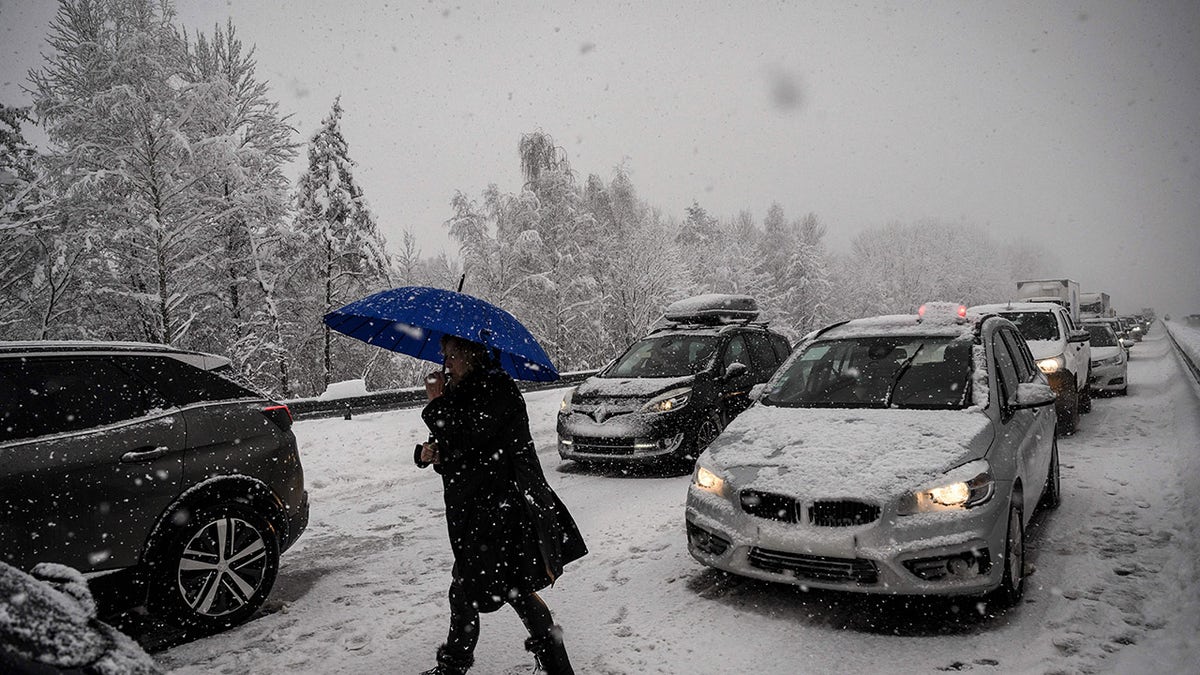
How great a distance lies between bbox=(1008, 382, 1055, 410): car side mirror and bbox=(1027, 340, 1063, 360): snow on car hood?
5428mm

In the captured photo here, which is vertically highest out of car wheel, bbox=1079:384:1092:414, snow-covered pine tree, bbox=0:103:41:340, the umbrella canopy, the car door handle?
snow-covered pine tree, bbox=0:103:41:340

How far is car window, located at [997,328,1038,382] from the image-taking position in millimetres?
5796

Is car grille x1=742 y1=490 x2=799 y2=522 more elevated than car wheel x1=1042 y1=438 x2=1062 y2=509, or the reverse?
car grille x1=742 y1=490 x2=799 y2=522

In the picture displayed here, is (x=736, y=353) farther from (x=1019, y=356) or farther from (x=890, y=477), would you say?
(x=890, y=477)

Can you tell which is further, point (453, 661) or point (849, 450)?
point (849, 450)

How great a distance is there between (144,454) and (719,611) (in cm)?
343

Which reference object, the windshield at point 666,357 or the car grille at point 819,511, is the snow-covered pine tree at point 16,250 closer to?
the windshield at point 666,357

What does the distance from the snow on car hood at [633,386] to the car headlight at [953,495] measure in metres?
4.51

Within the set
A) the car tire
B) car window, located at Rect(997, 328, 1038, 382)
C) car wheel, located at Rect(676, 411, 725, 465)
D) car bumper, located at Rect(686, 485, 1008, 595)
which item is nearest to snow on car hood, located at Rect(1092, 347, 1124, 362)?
the car tire

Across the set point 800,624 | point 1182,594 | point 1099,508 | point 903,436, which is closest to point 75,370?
point 800,624

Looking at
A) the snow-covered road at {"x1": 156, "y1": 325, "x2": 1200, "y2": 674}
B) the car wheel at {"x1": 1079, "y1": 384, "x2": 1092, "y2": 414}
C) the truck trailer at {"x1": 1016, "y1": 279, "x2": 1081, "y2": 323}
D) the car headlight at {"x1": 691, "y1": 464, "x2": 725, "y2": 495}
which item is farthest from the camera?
the truck trailer at {"x1": 1016, "y1": 279, "x2": 1081, "y2": 323}

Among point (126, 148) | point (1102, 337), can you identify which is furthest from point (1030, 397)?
point (126, 148)

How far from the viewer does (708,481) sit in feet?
14.3

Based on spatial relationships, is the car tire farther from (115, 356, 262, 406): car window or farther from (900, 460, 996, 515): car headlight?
(115, 356, 262, 406): car window
